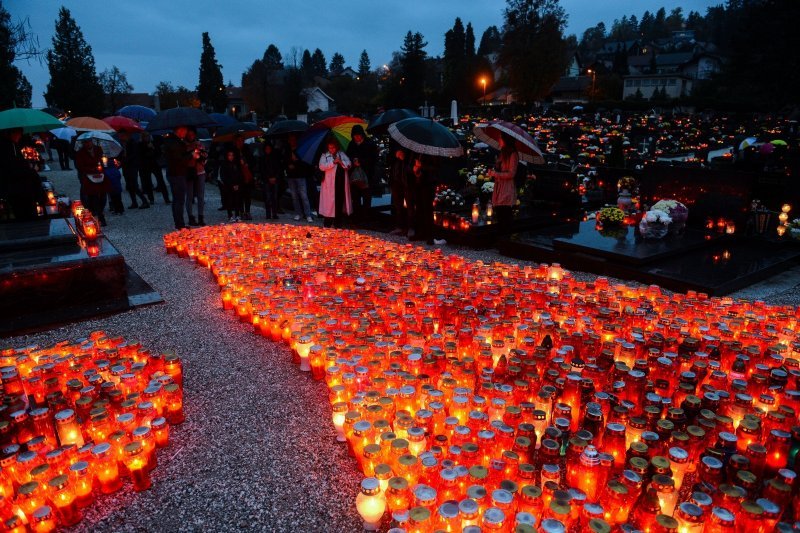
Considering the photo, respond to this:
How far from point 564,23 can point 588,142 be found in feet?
77.8

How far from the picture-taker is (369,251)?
717 centimetres

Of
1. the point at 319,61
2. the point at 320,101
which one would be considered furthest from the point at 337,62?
the point at 320,101

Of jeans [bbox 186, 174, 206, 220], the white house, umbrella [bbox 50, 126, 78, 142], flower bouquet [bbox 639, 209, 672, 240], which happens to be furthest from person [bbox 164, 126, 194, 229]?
the white house

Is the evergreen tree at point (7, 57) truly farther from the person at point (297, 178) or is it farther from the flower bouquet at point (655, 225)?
the flower bouquet at point (655, 225)

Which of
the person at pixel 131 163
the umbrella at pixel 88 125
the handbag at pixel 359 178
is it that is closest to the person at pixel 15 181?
the umbrella at pixel 88 125

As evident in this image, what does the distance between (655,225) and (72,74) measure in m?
57.2

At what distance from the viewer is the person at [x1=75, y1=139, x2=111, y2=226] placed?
9.60 meters

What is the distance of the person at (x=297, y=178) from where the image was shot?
10.1m

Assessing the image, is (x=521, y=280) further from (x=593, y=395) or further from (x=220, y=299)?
(x=220, y=299)

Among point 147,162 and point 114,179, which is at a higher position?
point 147,162

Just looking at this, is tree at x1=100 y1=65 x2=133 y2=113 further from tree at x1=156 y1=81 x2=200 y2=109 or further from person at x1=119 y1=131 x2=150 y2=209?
person at x1=119 y1=131 x2=150 y2=209

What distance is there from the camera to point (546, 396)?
3.19 m

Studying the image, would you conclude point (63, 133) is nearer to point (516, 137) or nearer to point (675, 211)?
point (516, 137)

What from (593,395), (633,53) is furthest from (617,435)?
(633,53)
